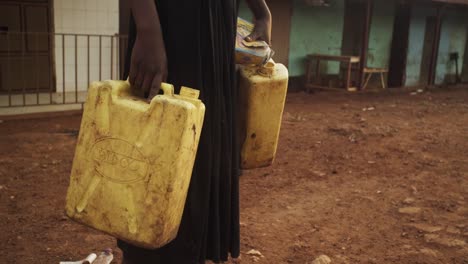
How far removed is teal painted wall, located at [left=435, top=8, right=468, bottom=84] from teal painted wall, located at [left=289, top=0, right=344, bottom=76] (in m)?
5.01

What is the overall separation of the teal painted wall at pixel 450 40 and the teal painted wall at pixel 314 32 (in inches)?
197

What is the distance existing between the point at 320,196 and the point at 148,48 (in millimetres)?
2880

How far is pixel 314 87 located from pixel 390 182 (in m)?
7.17

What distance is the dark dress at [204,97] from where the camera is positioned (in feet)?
5.33

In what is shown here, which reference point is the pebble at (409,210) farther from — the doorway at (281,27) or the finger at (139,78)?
the doorway at (281,27)

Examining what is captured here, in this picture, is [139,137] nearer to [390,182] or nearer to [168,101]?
[168,101]

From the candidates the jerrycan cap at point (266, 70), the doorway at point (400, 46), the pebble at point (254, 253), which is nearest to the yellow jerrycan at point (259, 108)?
the jerrycan cap at point (266, 70)

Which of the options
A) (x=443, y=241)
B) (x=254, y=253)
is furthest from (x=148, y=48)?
(x=443, y=241)

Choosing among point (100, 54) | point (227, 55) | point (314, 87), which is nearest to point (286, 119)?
point (100, 54)

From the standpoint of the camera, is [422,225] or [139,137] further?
[422,225]

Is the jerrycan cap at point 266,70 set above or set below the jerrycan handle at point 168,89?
above

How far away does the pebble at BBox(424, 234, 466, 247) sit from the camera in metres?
3.20

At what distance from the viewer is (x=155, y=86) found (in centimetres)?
151

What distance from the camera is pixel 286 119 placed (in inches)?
306
